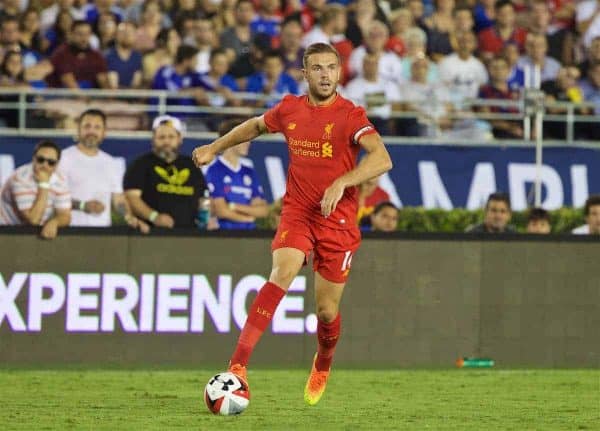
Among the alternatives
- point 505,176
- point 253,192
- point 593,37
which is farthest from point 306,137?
point 593,37

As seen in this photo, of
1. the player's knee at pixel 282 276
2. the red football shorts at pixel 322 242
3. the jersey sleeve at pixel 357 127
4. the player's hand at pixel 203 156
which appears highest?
the jersey sleeve at pixel 357 127

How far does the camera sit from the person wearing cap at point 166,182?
41.7 ft

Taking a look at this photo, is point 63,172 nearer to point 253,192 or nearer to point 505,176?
point 253,192

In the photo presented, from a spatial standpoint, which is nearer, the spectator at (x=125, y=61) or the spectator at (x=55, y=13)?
the spectator at (x=125, y=61)

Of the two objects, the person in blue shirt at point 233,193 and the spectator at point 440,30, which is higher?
the spectator at point 440,30

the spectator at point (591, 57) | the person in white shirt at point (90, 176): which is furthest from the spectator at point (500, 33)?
the person in white shirt at point (90, 176)

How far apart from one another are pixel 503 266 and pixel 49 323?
3860 millimetres

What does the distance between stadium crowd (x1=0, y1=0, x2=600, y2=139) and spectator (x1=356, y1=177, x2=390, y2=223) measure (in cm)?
147

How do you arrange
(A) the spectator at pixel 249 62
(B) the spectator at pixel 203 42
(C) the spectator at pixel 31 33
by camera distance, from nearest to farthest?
(C) the spectator at pixel 31 33 < (B) the spectator at pixel 203 42 < (A) the spectator at pixel 249 62

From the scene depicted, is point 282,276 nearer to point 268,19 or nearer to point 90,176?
point 90,176

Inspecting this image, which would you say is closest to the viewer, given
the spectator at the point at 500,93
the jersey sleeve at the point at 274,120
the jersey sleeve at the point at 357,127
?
the jersey sleeve at the point at 357,127

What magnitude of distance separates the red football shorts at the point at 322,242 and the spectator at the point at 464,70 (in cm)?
883

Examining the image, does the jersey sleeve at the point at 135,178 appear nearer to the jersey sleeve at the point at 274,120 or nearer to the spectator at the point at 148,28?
the jersey sleeve at the point at 274,120

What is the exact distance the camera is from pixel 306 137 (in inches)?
354
